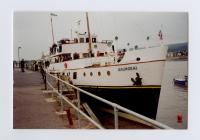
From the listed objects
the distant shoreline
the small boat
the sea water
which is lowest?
the sea water

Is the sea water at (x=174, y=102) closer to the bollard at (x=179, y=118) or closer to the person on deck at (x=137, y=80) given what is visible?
the bollard at (x=179, y=118)

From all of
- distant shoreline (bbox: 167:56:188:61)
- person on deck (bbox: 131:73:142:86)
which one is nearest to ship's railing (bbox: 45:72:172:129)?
person on deck (bbox: 131:73:142:86)

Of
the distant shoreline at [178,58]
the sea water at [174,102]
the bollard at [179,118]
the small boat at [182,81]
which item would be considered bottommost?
the bollard at [179,118]

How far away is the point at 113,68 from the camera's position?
76.1 inches

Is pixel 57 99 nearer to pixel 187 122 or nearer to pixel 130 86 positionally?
pixel 130 86

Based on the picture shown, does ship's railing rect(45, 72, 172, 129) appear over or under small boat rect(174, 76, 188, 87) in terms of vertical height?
under

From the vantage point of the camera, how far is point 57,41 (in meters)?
1.94

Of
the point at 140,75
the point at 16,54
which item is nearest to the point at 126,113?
the point at 140,75

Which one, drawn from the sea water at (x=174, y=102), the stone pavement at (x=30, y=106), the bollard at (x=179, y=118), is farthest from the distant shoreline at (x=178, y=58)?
the stone pavement at (x=30, y=106)

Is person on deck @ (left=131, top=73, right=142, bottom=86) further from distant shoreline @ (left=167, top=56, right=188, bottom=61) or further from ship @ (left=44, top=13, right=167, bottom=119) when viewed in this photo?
distant shoreline @ (left=167, top=56, right=188, bottom=61)

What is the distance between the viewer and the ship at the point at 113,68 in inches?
74.8

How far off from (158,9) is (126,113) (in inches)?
24.8

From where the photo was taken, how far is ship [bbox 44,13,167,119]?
1.90 meters

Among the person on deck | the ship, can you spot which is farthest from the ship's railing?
the person on deck
